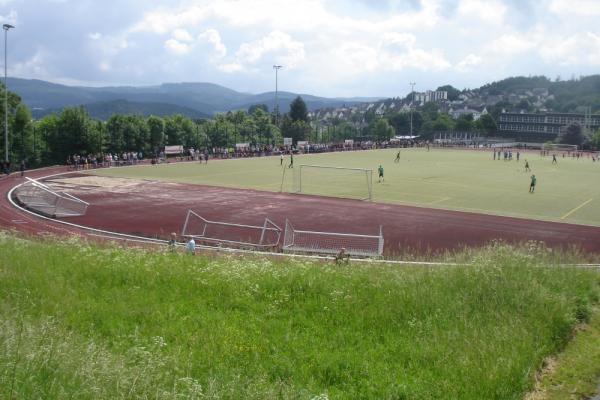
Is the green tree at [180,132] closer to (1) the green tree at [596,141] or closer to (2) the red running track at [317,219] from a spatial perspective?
(2) the red running track at [317,219]

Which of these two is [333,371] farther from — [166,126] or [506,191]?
[166,126]

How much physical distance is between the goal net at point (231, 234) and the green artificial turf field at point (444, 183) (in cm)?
1301

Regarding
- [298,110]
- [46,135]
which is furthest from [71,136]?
[298,110]

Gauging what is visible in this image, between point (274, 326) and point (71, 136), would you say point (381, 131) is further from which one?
point (274, 326)

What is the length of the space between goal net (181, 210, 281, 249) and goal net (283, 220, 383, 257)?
78cm

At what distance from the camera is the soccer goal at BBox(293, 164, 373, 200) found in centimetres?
4066

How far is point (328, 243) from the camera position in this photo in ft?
79.9

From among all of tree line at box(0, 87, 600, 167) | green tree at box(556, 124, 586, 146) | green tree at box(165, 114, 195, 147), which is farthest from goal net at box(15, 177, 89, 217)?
green tree at box(556, 124, 586, 146)

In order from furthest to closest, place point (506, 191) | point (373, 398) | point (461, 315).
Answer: point (506, 191), point (461, 315), point (373, 398)

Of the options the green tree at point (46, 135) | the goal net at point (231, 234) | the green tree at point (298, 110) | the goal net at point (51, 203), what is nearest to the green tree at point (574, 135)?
the green tree at point (298, 110)

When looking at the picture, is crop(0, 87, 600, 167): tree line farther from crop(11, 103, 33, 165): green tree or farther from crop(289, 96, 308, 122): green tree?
crop(289, 96, 308, 122): green tree

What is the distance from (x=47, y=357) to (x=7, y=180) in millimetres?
45286

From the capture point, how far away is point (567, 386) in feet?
→ 27.7

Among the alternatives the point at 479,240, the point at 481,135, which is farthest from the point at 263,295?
the point at 481,135
